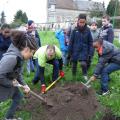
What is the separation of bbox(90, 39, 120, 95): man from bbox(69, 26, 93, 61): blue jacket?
3.05ft

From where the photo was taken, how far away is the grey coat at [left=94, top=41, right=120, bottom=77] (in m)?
7.43

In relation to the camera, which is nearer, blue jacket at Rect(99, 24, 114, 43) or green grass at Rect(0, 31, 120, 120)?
green grass at Rect(0, 31, 120, 120)

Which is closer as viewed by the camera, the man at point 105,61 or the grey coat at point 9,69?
the grey coat at point 9,69

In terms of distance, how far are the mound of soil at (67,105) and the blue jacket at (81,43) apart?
3.39 feet

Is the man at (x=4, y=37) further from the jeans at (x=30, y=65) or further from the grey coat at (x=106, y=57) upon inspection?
the grey coat at (x=106, y=57)

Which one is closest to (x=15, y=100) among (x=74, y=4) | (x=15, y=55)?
(x=15, y=55)

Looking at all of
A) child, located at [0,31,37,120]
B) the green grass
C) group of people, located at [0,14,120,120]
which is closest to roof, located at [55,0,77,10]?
the green grass

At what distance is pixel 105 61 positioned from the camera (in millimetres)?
7516

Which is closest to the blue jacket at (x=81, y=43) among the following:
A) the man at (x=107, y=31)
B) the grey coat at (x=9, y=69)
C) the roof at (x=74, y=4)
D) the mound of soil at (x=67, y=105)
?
the man at (x=107, y=31)

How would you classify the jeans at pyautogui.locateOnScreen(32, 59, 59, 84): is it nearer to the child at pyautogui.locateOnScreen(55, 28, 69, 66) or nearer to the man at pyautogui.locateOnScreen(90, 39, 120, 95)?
the man at pyautogui.locateOnScreen(90, 39, 120, 95)

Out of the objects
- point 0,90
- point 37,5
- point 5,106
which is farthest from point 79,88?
point 37,5

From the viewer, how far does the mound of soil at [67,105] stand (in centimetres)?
637

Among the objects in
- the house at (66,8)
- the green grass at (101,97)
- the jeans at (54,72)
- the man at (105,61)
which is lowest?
the house at (66,8)

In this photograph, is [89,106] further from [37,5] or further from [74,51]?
[37,5]
